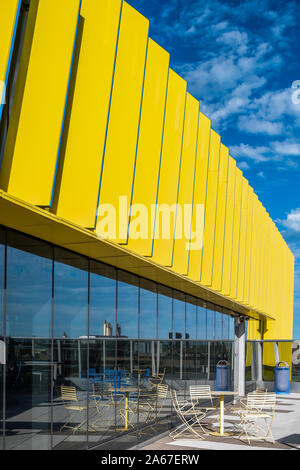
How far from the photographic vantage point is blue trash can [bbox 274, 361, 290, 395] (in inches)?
1112

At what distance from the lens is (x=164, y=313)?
15359 mm

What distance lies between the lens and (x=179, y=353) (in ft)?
54.1

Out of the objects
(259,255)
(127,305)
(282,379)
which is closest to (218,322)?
(259,255)

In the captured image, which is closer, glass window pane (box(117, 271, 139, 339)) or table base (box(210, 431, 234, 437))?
glass window pane (box(117, 271, 139, 339))

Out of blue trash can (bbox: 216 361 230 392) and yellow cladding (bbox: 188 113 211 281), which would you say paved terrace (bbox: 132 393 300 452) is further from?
yellow cladding (bbox: 188 113 211 281)

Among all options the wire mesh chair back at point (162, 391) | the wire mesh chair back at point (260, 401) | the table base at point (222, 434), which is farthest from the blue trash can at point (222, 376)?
the table base at point (222, 434)

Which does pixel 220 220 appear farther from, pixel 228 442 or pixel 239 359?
pixel 239 359

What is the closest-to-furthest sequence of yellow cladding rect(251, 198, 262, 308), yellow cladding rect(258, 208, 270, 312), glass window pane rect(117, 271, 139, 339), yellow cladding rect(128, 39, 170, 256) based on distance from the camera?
yellow cladding rect(128, 39, 170, 256) < glass window pane rect(117, 271, 139, 339) < yellow cladding rect(251, 198, 262, 308) < yellow cladding rect(258, 208, 270, 312)

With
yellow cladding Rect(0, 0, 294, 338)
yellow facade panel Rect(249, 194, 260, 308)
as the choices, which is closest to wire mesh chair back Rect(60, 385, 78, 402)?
yellow cladding Rect(0, 0, 294, 338)

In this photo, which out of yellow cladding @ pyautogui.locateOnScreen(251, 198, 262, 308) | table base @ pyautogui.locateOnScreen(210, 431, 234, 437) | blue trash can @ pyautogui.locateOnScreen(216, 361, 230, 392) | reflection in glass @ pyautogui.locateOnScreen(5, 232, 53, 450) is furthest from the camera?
yellow cladding @ pyautogui.locateOnScreen(251, 198, 262, 308)

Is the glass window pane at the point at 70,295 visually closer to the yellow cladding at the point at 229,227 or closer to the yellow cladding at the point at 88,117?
the yellow cladding at the point at 88,117

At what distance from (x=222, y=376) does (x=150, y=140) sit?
13873 mm

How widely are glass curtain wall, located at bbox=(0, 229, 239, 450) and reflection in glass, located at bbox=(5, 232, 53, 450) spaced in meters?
0.01
